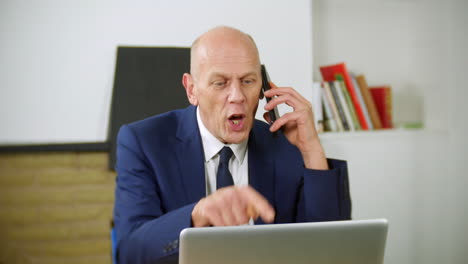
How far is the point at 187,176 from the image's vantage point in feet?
4.57

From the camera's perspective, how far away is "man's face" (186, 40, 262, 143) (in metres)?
1.35

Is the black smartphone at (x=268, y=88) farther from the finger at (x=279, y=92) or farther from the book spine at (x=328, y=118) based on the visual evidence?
the book spine at (x=328, y=118)

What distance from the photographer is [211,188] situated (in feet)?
4.67

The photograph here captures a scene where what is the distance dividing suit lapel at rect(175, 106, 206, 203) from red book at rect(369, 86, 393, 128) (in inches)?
41.5

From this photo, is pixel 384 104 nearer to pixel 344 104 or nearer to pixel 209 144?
pixel 344 104

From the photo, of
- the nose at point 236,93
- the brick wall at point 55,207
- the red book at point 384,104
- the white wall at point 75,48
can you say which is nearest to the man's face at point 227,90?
the nose at point 236,93

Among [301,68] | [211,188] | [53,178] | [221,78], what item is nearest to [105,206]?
[53,178]

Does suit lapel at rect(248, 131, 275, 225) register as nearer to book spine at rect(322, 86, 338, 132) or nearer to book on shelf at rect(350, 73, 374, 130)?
book spine at rect(322, 86, 338, 132)

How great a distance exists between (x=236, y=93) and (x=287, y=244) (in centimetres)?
65

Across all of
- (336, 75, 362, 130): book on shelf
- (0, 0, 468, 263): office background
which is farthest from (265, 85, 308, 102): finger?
(336, 75, 362, 130): book on shelf

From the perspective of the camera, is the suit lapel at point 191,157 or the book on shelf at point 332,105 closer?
the suit lapel at point 191,157

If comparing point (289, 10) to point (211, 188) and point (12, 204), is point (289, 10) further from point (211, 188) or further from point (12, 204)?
point (12, 204)

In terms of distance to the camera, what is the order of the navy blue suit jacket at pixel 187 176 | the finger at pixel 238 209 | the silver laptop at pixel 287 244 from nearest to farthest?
1. the silver laptop at pixel 287 244
2. the finger at pixel 238 209
3. the navy blue suit jacket at pixel 187 176

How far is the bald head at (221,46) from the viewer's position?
138 cm
